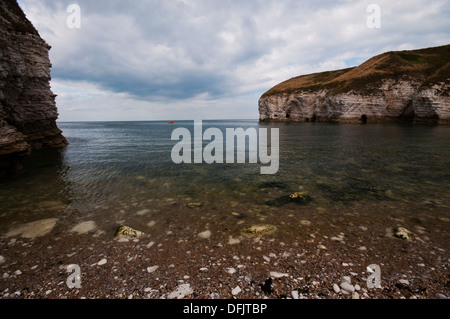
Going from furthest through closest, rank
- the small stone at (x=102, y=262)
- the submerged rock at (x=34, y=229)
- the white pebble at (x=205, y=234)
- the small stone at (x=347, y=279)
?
the submerged rock at (x=34, y=229) → the white pebble at (x=205, y=234) → the small stone at (x=102, y=262) → the small stone at (x=347, y=279)

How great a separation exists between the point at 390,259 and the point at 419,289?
36.6 inches

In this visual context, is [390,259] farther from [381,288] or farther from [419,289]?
[381,288]

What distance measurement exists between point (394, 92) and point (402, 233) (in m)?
91.3

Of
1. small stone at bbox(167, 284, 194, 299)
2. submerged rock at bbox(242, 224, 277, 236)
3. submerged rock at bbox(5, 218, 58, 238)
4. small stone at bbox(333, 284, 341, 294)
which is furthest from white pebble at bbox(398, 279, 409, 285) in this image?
submerged rock at bbox(5, 218, 58, 238)

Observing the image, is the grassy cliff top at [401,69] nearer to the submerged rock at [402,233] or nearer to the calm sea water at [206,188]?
the calm sea water at [206,188]

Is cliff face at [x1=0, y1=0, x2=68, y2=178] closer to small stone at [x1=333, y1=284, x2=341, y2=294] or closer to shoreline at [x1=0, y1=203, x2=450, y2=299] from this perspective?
shoreline at [x1=0, y1=203, x2=450, y2=299]

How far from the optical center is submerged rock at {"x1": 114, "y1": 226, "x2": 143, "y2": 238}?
609 centimetres

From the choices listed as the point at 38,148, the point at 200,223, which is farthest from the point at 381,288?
the point at 38,148

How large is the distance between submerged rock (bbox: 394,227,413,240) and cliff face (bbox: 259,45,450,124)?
8010cm

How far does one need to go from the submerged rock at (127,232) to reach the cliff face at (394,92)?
86.0 metres

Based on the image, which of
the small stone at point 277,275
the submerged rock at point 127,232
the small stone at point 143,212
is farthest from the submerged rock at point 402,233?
the small stone at point 143,212

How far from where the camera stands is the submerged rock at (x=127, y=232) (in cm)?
609

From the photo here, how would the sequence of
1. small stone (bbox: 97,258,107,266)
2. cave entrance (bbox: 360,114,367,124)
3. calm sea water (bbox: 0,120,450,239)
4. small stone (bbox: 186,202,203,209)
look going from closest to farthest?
small stone (bbox: 97,258,107,266) < calm sea water (bbox: 0,120,450,239) < small stone (bbox: 186,202,203,209) < cave entrance (bbox: 360,114,367,124)

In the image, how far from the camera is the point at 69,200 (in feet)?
30.2
